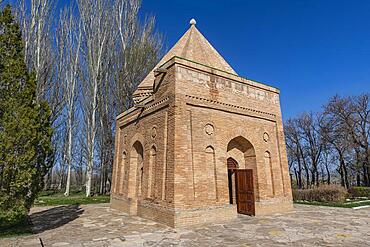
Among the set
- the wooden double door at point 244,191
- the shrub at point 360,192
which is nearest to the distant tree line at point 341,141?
the shrub at point 360,192

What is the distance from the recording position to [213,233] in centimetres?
656

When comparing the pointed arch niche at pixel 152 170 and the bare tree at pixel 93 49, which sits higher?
the bare tree at pixel 93 49

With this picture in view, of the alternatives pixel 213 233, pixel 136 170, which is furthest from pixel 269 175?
pixel 136 170

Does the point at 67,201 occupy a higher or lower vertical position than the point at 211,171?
lower

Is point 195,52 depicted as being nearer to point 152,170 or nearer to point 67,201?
point 152,170

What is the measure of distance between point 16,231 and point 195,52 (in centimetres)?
1040

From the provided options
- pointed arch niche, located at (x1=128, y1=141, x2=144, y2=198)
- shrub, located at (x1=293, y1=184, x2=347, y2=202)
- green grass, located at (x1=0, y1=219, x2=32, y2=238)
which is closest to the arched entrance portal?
pointed arch niche, located at (x1=128, y1=141, x2=144, y2=198)

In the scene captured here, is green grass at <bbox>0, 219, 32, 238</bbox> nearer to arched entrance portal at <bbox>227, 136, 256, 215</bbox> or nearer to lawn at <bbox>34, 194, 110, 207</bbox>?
lawn at <bbox>34, 194, 110, 207</bbox>

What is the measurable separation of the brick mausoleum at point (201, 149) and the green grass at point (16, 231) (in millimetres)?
3695

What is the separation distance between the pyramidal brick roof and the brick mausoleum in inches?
6.5

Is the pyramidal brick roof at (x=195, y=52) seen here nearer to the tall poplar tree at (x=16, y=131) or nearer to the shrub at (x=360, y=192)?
Answer: the tall poplar tree at (x=16, y=131)

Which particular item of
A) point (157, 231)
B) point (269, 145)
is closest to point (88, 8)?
point (269, 145)

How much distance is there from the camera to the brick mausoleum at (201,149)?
7.79m

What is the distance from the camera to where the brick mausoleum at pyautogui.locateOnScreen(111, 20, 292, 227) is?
7793mm
